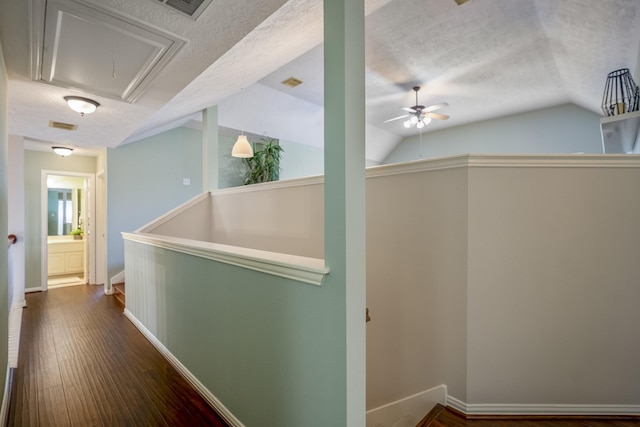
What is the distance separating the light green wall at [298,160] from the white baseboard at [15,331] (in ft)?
14.6

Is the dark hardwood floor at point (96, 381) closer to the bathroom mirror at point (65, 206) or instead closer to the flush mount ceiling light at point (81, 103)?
the flush mount ceiling light at point (81, 103)

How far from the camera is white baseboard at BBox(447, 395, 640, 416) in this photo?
1936 millimetres

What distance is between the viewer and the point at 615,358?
1.93m

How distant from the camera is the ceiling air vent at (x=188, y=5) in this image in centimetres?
151

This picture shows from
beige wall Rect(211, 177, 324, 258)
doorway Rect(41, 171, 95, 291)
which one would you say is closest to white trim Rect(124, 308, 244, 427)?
beige wall Rect(211, 177, 324, 258)

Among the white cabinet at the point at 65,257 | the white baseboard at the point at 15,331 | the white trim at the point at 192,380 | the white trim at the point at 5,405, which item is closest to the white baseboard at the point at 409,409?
the white trim at the point at 192,380

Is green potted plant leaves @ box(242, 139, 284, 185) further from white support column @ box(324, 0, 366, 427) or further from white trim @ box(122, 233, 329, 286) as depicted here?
white support column @ box(324, 0, 366, 427)

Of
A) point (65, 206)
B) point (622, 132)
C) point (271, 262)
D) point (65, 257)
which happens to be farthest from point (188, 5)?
point (65, 206)

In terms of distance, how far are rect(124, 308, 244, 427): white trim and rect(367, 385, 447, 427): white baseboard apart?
1050mm

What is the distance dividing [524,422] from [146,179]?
572cm

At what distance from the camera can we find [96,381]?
2.30 meters

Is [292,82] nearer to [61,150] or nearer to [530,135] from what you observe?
[61,150]

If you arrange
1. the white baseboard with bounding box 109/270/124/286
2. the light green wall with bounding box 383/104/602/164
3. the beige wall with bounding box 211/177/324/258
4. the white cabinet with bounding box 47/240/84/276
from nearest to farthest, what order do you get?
the beige wall with bounding box 211/177/324/258 < the white baseboard with bounding box 109/270/124/286 < the light green wall with bounding box 383/104/602/164 < the white cabinet with bounding box 47/240/84/276

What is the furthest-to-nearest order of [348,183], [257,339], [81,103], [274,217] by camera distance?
[274,217] < [81,103] < [257,339] < [348,183]
